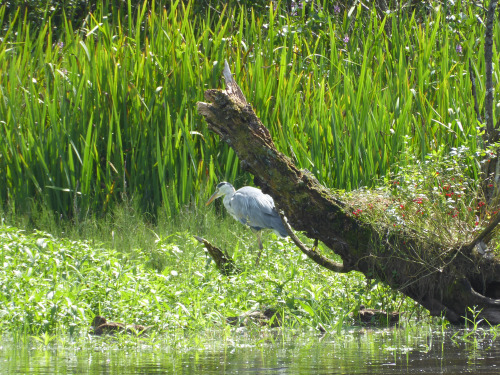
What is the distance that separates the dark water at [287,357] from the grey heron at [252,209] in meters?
3.08

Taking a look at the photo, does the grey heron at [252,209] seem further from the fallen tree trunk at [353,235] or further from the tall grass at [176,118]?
the fallen tree trunk at [353,235]

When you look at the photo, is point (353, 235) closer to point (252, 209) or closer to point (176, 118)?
point (252, 209)

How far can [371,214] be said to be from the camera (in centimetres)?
412

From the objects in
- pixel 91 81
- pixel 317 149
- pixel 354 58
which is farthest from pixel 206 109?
pixel 354 58

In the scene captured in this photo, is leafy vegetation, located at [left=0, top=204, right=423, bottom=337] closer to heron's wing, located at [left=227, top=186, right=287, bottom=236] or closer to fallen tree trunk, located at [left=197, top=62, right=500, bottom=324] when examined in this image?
fallen tree trunk, located at [left=197, top=62, right=500, bottom=324]

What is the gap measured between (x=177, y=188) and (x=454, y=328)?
3966 mm

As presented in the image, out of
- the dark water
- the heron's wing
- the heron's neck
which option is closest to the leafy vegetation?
the dark water

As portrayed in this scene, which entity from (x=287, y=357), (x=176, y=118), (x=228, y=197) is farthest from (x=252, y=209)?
(x=287, y=357)

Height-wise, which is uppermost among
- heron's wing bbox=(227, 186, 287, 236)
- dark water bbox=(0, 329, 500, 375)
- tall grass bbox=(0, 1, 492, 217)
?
tall grass bbox=(0, 1, 492, 217)

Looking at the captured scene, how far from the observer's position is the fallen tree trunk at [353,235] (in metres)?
4.02

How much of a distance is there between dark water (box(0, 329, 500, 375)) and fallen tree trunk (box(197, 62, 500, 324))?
0.28 meters

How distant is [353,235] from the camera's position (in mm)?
4082

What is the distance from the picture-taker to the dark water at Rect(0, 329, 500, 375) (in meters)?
2.81

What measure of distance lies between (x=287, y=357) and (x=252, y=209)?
3.74 meters
